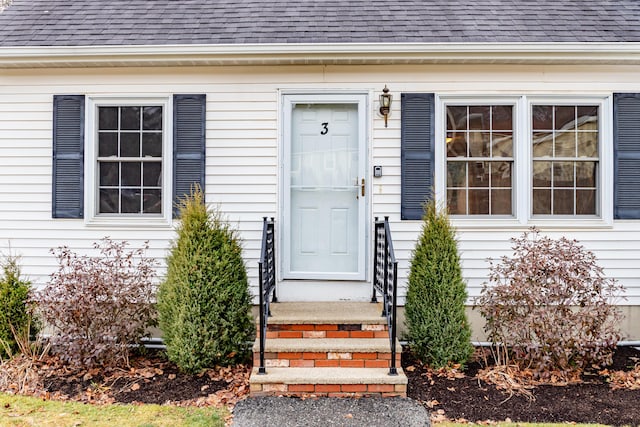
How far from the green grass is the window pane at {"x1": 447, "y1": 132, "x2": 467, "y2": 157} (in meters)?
3.49

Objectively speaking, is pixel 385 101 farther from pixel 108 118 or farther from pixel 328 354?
pixel 108 118

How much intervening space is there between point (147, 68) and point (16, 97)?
155cm

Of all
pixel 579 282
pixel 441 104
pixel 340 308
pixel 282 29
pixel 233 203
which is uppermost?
pixel 282 29

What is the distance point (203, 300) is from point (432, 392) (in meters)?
2.16

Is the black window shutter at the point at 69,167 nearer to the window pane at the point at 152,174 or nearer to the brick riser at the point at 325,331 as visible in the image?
the window pane at the point at 152,174

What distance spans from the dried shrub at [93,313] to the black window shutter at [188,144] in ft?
3.33

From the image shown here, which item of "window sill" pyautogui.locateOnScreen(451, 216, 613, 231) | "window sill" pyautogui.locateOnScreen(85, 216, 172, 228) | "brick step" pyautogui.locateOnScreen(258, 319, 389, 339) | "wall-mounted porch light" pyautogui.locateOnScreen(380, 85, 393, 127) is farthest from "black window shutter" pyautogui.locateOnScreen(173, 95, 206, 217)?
"window sill" pyautogui.locateOnScreen(451, 216, 613, 231)

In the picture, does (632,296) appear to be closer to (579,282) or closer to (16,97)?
(579,282)

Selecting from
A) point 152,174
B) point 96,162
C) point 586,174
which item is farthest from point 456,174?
point 96,162

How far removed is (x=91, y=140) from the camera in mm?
4781

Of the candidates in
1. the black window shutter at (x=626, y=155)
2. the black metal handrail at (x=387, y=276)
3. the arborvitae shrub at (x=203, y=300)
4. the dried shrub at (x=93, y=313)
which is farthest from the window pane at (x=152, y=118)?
the black window shutter at (x=626, y=155)

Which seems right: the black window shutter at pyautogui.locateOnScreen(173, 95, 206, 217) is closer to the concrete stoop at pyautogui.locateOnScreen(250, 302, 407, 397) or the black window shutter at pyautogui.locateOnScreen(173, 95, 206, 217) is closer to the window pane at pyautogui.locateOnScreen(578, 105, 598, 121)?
the concrete stoop at pyautogui.locateOnScreen(250, 302, 407, 397)

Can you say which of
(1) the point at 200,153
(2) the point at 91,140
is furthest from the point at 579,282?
(2) the point at 91,140

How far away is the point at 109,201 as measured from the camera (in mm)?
4887
